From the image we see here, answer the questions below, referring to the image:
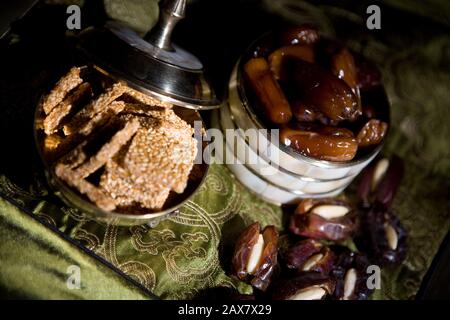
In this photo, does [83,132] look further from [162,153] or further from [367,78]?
[367,78]

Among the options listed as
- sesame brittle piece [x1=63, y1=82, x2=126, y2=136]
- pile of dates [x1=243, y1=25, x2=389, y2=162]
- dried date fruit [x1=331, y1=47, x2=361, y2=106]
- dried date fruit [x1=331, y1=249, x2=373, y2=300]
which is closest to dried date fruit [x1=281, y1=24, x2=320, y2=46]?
pile of dates [x1=243, y1=25, x2=389, y2=162]

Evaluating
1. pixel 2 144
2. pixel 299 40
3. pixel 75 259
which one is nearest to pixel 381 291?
pixel 299 40

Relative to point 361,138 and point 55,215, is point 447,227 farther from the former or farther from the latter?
point 55,215

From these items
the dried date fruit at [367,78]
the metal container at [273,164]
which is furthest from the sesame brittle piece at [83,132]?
the dried date fruit at [367,78]

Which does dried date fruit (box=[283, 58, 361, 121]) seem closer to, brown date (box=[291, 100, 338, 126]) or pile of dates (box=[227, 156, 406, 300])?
brown date (box=[291, 100, 338, 126])

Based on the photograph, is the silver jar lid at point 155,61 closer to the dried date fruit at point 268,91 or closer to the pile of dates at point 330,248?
the dried date fruit at point 268,91

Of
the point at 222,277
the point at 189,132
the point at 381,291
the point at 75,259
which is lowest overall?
the point at 381,291

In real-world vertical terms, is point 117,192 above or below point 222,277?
above

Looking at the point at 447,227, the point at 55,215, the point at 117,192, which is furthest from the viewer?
the point at 447,227
